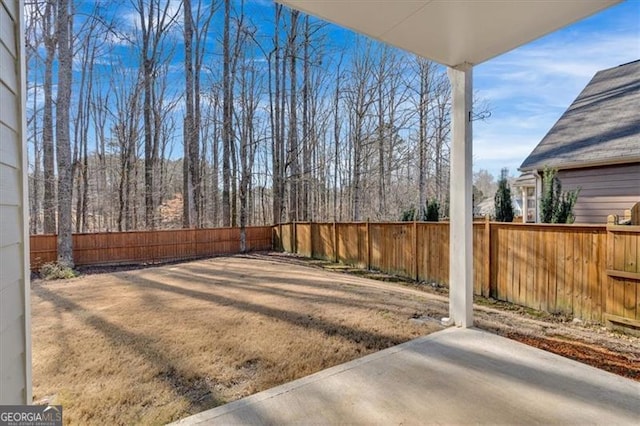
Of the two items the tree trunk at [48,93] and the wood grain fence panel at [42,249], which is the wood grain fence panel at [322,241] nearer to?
the wood grain fence panel at [42,249]

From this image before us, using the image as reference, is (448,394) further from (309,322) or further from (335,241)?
(335,241)

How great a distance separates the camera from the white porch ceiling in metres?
2.06

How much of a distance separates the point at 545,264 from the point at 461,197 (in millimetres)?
2141

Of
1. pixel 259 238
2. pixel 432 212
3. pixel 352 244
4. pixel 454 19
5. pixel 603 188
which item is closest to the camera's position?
pixel 454 19

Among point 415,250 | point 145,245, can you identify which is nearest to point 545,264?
point 415,250

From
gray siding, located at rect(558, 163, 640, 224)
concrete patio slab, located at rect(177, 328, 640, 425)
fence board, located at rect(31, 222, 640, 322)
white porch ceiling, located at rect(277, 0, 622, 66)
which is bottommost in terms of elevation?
concrete patio slab, located at rect(177, 328, 640, 425)

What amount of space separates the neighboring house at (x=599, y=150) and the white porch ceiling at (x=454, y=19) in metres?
5.02

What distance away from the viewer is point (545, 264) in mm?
4086

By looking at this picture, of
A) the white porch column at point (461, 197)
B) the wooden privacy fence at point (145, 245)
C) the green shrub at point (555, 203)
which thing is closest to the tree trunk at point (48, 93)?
the wooden privacy fence at point (145, 245)

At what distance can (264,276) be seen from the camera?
6055 millimetres

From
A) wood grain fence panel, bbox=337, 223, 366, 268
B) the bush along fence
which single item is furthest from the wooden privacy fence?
the bush along fence

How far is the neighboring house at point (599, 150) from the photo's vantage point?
578cm

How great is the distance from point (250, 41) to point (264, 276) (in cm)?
1110

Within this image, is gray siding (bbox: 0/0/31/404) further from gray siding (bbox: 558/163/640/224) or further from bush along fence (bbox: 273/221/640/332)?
gray siding (bbox: 558/163/640/224)
